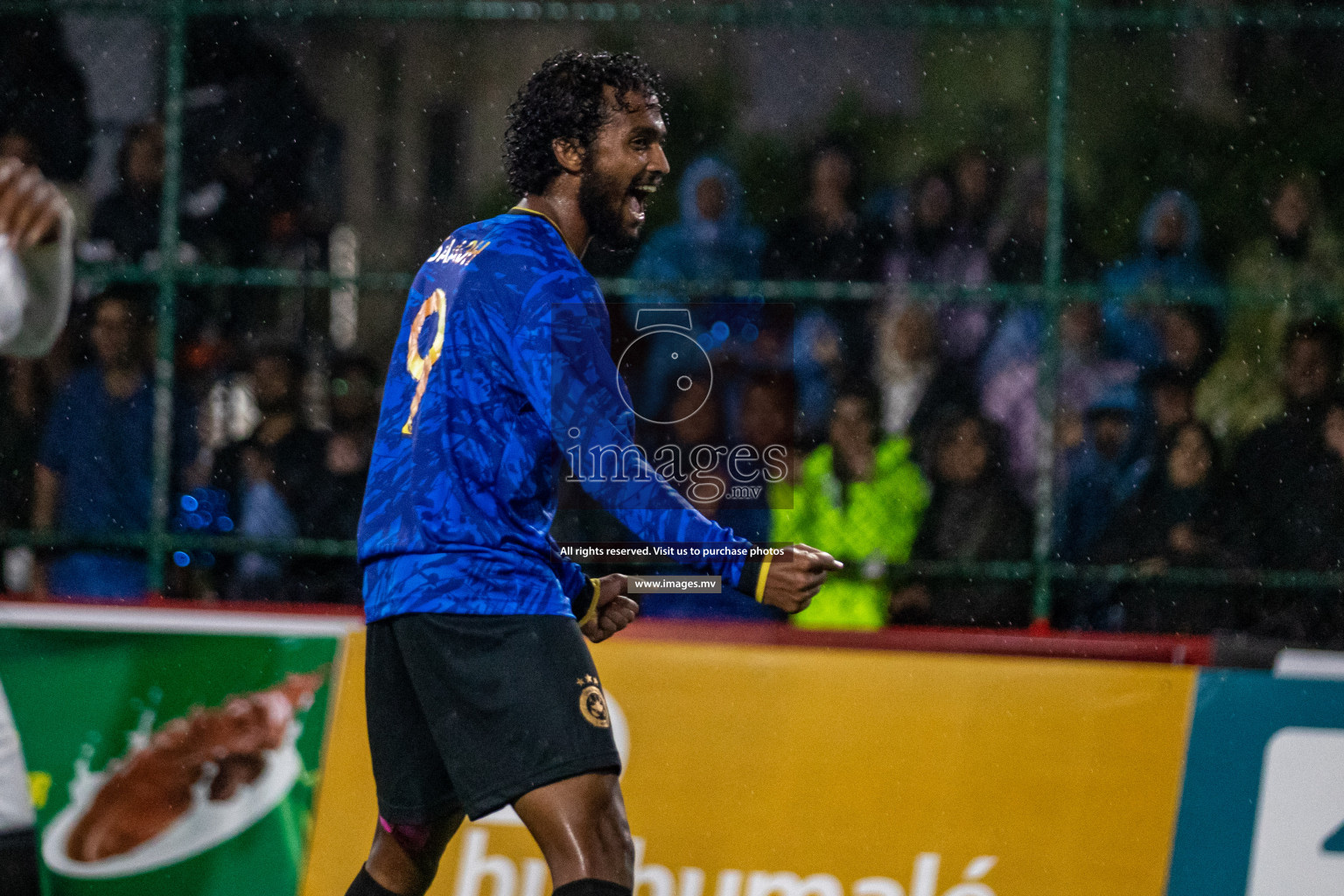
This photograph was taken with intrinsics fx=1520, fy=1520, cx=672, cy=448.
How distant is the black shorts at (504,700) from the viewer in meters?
2.57

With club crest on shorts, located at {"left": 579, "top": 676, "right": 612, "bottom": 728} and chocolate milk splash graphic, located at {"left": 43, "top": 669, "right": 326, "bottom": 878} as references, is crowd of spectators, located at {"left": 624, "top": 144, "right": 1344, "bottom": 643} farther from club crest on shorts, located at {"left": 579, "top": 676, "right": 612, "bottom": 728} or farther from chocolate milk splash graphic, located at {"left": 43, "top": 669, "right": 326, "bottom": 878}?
club crest on shorts, located at {"left": 579, "top": 676, "right": 612, "bottom": 728}

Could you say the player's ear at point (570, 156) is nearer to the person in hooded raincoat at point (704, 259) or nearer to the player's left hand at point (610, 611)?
the player's left hand at point (610, 611)

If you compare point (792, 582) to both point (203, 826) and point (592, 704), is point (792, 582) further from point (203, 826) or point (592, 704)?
point (203, 826)

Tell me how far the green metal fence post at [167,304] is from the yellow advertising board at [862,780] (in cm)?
141

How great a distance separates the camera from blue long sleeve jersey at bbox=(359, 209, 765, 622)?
2.63m

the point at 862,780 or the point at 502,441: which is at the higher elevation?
the point at 502,441

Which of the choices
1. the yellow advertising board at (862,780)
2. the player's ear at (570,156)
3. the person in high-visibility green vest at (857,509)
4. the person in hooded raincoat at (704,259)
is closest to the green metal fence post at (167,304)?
the yellow advertising board at (862,780)

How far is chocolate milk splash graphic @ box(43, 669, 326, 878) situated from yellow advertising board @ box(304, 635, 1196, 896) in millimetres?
172

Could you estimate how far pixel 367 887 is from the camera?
287 cm

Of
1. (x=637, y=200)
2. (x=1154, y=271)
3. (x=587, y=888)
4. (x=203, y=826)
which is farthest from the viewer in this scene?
(x=1154, y=271)

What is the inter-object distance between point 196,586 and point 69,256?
2.47 meters

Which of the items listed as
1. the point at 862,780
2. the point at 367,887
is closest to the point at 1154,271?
the point at 862,780

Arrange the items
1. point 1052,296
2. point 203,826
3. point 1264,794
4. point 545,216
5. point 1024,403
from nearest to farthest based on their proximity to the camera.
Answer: point 545,216 → point 1264,794 → point 203,826 → point 1052,296 → point 1024,403

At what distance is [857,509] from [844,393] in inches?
15.9
